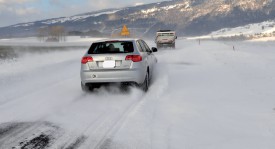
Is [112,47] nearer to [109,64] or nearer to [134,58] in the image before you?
[109,64]

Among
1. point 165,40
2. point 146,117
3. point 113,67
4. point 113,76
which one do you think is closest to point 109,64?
point 113,67

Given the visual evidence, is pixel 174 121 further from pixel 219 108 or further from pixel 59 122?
pixel 59 122

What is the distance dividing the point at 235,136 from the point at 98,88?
4.96 m

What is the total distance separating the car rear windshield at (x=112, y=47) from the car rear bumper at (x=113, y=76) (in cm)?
58

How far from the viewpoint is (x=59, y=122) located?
6012mm

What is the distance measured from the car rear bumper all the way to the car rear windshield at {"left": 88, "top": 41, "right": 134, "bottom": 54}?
58 centimetres

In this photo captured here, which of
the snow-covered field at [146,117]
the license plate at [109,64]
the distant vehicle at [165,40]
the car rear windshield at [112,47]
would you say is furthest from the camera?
the distant vehicle at [165,40]

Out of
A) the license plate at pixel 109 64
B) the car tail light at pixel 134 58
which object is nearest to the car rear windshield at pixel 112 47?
the car tail light at pixel 134 58

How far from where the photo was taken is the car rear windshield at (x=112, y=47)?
28.2 ft

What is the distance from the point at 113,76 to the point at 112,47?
35.9 inches

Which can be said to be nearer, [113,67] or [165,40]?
[113,67]

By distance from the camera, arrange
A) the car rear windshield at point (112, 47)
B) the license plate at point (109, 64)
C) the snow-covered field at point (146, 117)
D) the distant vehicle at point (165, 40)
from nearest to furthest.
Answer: the snow-covered field at point (146, 117) < the license plate at point (109, 64) < the car rear windshield at point (112, 47) < the distant vehicle at point (165, 40)

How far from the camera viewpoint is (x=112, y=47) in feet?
28.8

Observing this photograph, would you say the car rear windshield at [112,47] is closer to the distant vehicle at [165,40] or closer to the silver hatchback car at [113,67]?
the silver hatchback car at [113,67]
